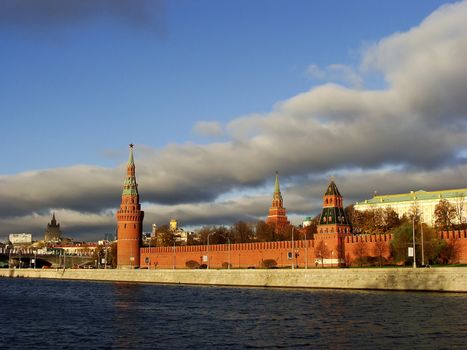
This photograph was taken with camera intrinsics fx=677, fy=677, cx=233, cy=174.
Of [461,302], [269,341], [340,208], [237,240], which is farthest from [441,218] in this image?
[269,341]

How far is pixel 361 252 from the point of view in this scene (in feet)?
303

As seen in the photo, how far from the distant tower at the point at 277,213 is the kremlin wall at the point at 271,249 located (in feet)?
38.0

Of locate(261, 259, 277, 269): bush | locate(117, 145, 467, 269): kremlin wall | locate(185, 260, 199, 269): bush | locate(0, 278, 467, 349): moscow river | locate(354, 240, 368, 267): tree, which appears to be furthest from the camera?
locate(185, 260, 199, 269): bush

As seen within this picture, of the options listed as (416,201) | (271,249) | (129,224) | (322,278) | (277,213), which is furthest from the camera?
(416,201)

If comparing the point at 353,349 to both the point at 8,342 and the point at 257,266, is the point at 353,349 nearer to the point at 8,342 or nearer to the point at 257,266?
the point at 8,342

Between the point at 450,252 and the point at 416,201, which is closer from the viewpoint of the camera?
the point at 450,252

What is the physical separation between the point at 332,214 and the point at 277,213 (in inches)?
2080

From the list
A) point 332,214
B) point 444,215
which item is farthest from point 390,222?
point 332,214

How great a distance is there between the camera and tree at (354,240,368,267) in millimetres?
90800

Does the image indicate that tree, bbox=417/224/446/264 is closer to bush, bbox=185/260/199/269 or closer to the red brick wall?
the red brick wall

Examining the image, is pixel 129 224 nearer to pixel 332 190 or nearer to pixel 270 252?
A: pixel 270 252

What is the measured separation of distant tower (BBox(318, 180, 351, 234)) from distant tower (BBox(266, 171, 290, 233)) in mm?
47609

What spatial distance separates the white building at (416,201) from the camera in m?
153

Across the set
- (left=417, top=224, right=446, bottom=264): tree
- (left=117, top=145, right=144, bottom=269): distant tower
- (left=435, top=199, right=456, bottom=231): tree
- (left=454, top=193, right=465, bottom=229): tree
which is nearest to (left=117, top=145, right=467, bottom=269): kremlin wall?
(left=117, top=145, right=144, bottom=269): distant tower
